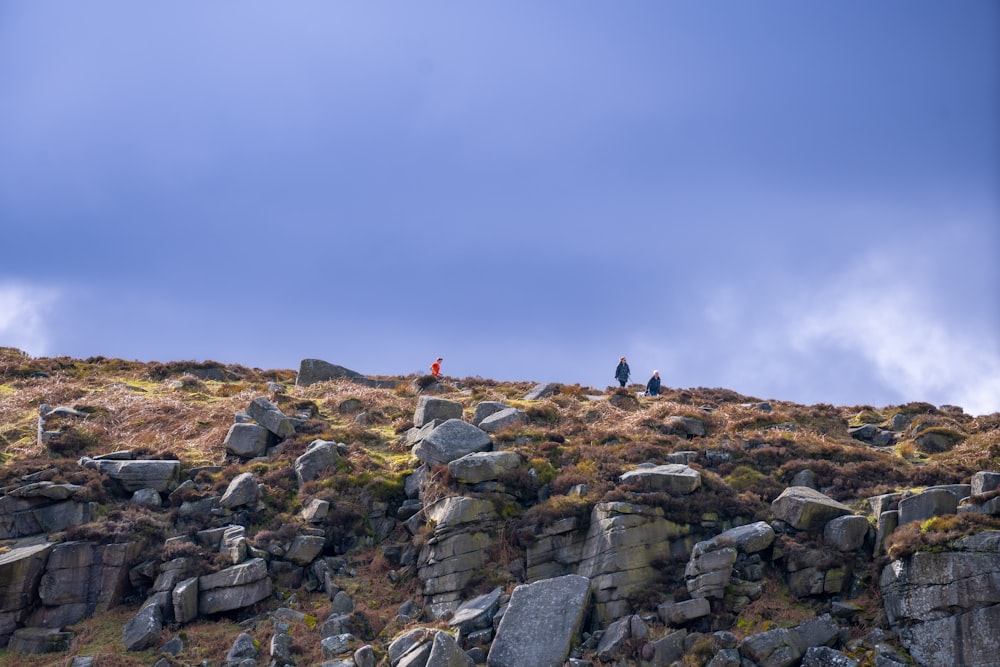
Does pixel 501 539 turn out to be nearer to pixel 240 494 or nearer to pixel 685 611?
pixel 685 611

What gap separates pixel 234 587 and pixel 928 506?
70.3ft

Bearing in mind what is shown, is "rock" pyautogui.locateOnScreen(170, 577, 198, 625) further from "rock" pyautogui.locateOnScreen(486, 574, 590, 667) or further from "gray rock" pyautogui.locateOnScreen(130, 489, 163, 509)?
"rock" pyautogui.locateOnScreen(486, 574, 590, 667)

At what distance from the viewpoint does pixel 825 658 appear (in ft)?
66.2

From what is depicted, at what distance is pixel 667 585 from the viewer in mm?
24125

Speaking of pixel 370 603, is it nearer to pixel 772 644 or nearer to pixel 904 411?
pixel 772 644

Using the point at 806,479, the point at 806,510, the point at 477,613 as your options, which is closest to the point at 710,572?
the point at 806,510

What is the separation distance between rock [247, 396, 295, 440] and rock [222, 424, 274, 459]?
2.19 ft

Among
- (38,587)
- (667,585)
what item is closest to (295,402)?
(38,587)

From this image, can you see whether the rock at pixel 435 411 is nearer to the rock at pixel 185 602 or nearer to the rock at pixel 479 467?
the rock at pixel 479 467

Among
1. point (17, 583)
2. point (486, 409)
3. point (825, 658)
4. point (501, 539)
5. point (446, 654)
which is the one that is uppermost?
point (486, 409)

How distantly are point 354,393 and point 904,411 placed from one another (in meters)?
28.0

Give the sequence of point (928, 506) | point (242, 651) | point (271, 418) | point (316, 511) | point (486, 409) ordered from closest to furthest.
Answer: point (928, 506) → point (242, 651) → point (316, 511) → point (271, 418) → point (486, 409)

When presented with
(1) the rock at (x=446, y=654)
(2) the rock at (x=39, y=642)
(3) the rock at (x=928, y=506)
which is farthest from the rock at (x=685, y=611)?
(2) the rock at (x=39, y=642)

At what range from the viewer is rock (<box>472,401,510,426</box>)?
3625 cm
